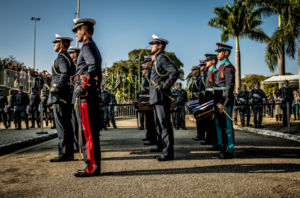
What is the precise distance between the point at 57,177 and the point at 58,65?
90.2 inches

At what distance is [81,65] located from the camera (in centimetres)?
415

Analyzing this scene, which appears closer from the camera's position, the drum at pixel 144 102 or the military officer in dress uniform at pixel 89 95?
→ the military officer in dress uniform at pixel 89 95

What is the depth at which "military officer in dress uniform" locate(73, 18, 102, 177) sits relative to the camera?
3.86m

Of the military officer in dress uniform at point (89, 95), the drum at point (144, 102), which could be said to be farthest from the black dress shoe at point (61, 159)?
the drum at point (144, 102)

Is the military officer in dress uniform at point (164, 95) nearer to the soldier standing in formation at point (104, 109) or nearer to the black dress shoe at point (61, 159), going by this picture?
the black dress shoe at point (61, 159)

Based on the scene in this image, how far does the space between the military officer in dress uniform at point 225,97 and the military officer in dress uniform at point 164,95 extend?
100 cm

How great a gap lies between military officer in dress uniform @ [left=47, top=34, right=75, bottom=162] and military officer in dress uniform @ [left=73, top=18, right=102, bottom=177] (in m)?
1.01

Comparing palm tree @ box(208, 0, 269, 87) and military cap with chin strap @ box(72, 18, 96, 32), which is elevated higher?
palm tree @ box(208, 0, 269, 87)

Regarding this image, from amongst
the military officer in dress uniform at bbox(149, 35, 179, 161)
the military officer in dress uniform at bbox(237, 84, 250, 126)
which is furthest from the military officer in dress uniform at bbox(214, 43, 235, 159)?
the military officer in dress uniform at bbox(237, 84, 250, 126)

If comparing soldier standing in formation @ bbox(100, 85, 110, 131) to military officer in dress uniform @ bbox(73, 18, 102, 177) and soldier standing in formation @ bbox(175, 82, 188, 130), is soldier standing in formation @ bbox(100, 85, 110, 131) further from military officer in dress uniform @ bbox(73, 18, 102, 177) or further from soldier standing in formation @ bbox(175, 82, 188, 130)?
military officer in dress uniform @ bbox(73, 18, 102, 177)

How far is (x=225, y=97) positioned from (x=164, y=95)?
1.22m

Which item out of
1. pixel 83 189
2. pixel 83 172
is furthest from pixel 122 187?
pixel 83 172

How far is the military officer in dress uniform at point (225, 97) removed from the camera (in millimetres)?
5094

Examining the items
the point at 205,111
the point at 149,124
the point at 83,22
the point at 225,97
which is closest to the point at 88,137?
the point at 83,22
